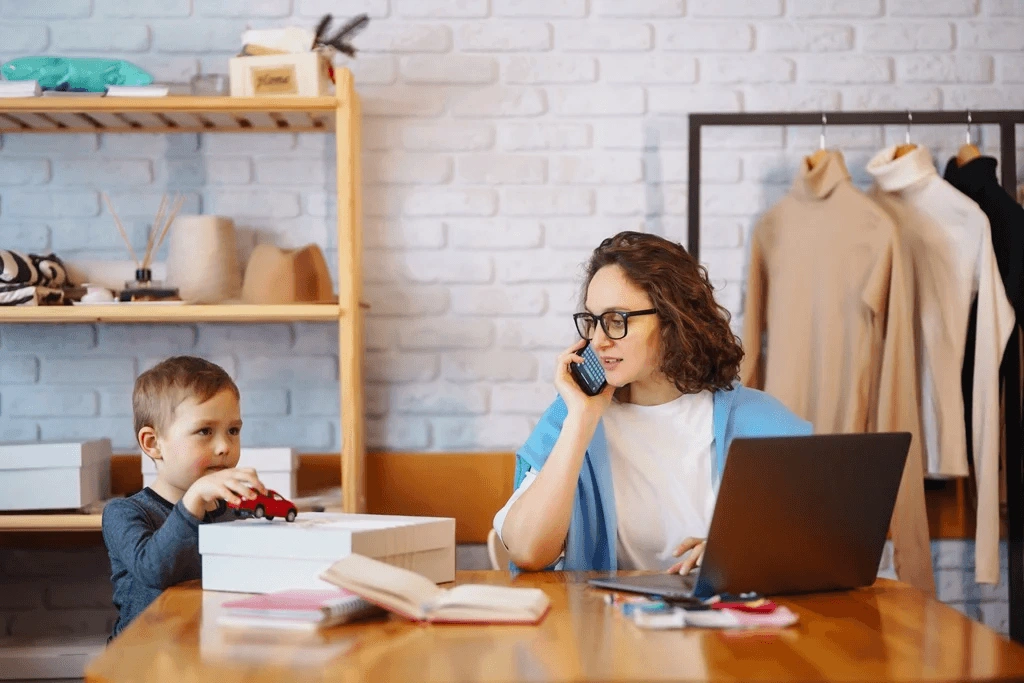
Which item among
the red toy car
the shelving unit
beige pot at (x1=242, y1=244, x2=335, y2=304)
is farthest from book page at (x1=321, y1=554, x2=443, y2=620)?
beige pot at (x1=242, y1=244, x2=335, y2=304)

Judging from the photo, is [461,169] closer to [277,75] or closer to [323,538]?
[277,75]

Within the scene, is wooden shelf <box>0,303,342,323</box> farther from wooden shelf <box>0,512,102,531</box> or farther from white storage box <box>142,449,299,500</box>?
wooden shelf <box>0,512,102,531</box>

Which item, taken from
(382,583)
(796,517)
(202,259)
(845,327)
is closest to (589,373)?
(796,517)

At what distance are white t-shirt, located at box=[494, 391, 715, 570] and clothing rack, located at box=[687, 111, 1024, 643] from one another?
85 centimetres

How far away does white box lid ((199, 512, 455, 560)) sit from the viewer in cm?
138

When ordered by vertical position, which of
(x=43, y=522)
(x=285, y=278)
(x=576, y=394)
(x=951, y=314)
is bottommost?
(x=43, y=522)

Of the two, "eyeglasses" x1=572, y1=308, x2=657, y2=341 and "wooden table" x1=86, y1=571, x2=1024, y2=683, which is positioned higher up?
"eyeglasses" x1=572, y1=308, x2=657, y2=341

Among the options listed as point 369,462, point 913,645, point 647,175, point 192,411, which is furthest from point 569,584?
point 647,175

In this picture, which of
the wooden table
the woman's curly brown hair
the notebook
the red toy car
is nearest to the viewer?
the wooden table

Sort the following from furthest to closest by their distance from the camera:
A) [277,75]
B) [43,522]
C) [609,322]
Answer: [277,75] → [43,522] → [609,322]

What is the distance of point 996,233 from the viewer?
267cm

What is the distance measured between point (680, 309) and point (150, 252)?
4.48 ft

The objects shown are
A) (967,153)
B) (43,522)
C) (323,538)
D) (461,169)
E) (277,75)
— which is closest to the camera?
(323,538)

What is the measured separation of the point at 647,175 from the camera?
9.45ft
